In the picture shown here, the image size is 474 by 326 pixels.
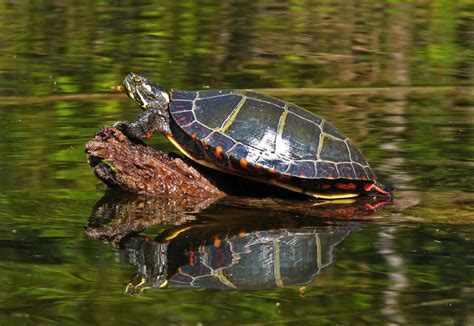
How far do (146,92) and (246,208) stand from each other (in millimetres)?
1016

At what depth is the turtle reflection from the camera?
428 centimetres

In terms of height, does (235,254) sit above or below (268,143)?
below

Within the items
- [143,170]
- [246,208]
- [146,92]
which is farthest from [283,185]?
[146,92]

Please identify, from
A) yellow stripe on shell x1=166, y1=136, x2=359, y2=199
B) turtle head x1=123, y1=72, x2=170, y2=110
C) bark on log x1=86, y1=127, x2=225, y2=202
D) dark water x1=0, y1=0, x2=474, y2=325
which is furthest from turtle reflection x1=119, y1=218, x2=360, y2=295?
turtle head x1=123, y1=72, x2=170, y2=110

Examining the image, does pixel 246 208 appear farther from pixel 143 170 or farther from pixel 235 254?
pixel 235 254

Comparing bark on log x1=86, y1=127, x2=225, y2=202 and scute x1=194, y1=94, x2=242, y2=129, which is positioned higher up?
scute x1=194, y1=94, x2=242, y2=129

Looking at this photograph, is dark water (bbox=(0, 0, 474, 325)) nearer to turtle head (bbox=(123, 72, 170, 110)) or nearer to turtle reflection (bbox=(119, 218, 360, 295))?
turtle reflection (bbox=(119, 218, 360, 295))

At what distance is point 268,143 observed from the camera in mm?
5457

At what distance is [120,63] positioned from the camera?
992 centimetres

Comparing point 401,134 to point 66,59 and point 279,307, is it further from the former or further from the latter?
point 66,59

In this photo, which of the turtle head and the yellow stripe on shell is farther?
the turtle head

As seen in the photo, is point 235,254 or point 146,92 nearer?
point 235,254

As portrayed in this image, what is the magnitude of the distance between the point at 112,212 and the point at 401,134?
102 inches

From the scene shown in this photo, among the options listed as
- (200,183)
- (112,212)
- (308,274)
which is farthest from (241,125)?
(308,274)
